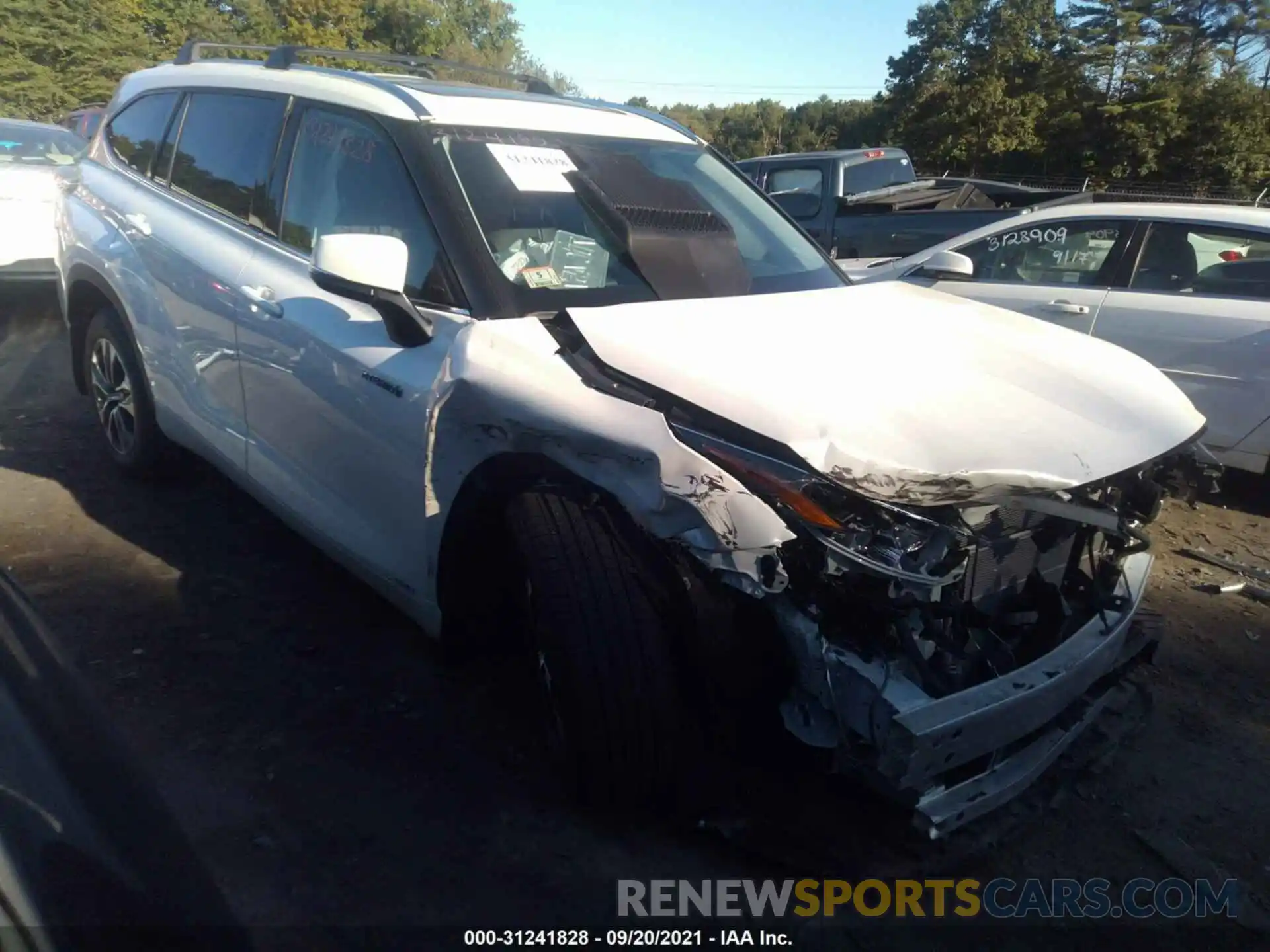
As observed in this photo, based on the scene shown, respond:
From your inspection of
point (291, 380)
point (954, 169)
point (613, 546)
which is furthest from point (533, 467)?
point (954, 169)

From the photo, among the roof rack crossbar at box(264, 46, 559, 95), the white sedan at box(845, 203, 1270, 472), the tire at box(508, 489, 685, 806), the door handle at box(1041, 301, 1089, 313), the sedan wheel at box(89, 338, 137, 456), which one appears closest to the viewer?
Answer: the tire at box(508, 489, 685, 806)

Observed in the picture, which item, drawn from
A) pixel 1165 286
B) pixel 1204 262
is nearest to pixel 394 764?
pixel 1165 286

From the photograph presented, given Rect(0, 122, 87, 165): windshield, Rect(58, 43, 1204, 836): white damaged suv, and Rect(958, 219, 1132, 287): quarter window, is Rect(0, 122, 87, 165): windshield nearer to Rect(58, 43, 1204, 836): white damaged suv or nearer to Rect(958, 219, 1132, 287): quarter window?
Rect(58, 43, 1204, 836): white damaged suv

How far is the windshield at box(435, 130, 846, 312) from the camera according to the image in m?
2.82

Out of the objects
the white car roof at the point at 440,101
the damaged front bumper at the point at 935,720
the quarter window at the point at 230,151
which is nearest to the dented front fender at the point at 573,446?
the damaged front bumper at the point at 935,720

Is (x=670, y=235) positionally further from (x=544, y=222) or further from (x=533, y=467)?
(x=533, y=467)

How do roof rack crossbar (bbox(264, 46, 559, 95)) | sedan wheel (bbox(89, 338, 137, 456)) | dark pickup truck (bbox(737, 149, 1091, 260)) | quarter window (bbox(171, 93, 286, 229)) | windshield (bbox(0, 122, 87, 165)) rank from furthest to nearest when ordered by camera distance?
1. dark pickup truck (bbox(737, 149, 1091, 260))
2. windshield (bbox(0, 122, 87, 165))
3. sedan wheel (bbox(89, 338, 137, 456))
4. roof rack crossbar (bbox(264, 46, 559, 95))
5. quarter window (bbox(171, 93, 286, 229))

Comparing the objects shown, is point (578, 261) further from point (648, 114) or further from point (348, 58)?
point (348, 58)

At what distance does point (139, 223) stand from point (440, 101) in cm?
177

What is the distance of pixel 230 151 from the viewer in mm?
3709

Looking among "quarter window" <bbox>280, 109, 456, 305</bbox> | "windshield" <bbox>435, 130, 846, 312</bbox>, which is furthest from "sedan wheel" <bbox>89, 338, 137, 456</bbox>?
"windshield" <bbox>435, 130, 846, 312</bbox>

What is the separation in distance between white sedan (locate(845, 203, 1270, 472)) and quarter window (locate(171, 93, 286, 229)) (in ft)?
8.61

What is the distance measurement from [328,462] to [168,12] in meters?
51.3

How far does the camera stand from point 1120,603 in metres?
2.58
